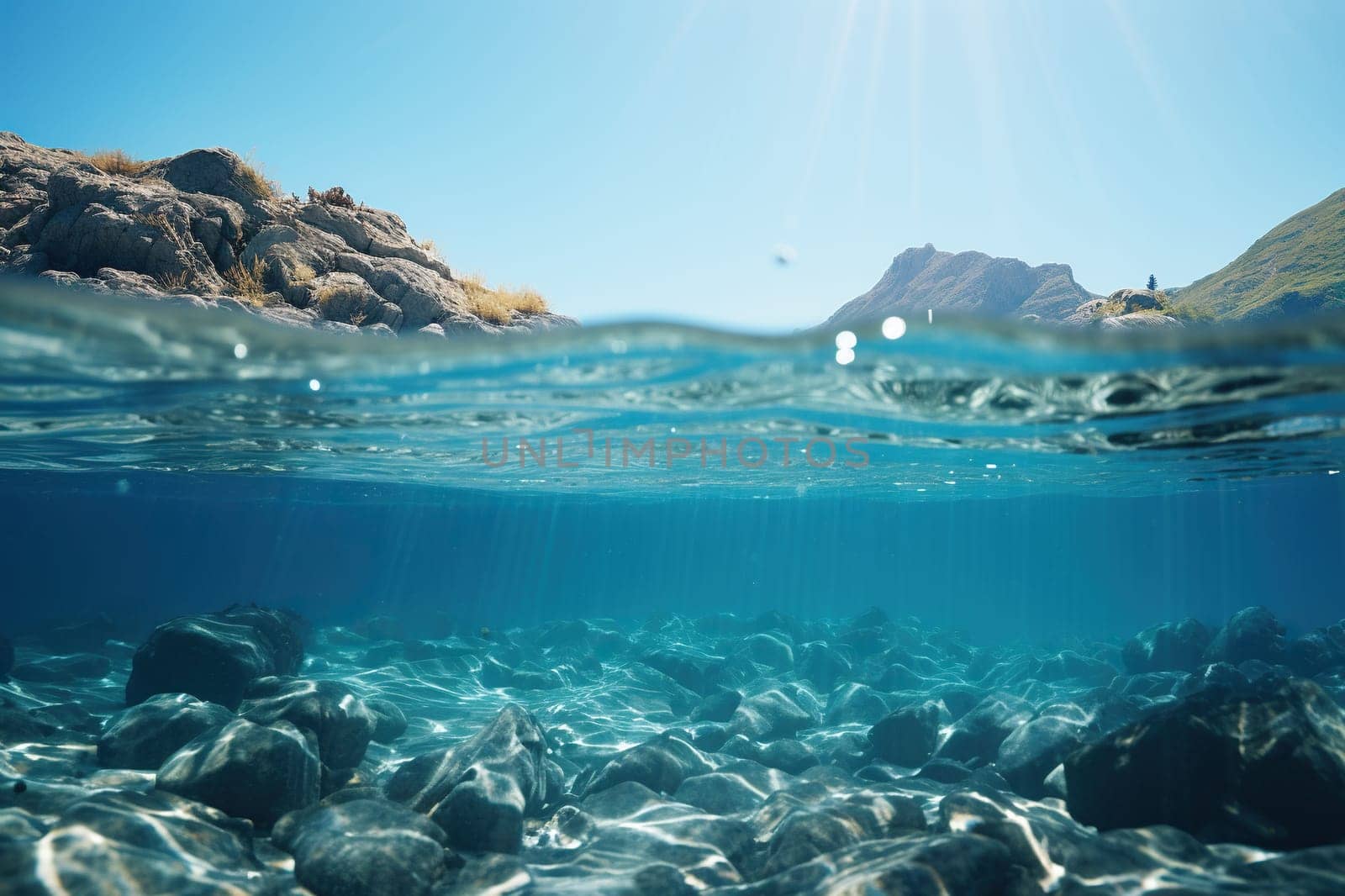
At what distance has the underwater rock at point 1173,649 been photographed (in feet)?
67.6

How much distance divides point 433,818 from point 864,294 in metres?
75.0

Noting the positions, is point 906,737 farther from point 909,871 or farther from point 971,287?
point 971,287

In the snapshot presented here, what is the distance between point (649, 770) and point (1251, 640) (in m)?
19.0

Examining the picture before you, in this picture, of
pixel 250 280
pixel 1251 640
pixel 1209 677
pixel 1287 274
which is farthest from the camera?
pixel 1287 274

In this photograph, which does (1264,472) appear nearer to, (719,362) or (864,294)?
(719,362)

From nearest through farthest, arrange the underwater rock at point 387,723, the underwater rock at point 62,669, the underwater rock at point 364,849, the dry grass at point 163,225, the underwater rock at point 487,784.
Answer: the underwater rock at point 364,849 < the underwater rock at point 487,784 < the dry grass at point 163,225 < the underwater rock at point 387,723 < the underwater rock at point 62,669

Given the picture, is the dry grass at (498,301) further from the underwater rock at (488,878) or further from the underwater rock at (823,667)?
the underwater rock at (823,667)

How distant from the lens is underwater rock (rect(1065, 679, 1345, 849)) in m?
6.95

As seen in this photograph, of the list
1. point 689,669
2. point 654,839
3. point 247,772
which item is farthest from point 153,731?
point 689,669

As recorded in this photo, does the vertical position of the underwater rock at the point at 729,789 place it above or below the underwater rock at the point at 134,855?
below

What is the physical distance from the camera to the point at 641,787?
32.7 feet

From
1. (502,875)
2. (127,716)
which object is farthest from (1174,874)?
(127,716)

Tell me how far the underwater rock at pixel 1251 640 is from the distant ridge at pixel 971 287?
22546 millimetres

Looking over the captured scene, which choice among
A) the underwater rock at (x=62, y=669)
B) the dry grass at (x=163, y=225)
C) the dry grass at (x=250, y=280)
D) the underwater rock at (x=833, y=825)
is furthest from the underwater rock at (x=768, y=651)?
the dry grass at (x=163, y=225)
